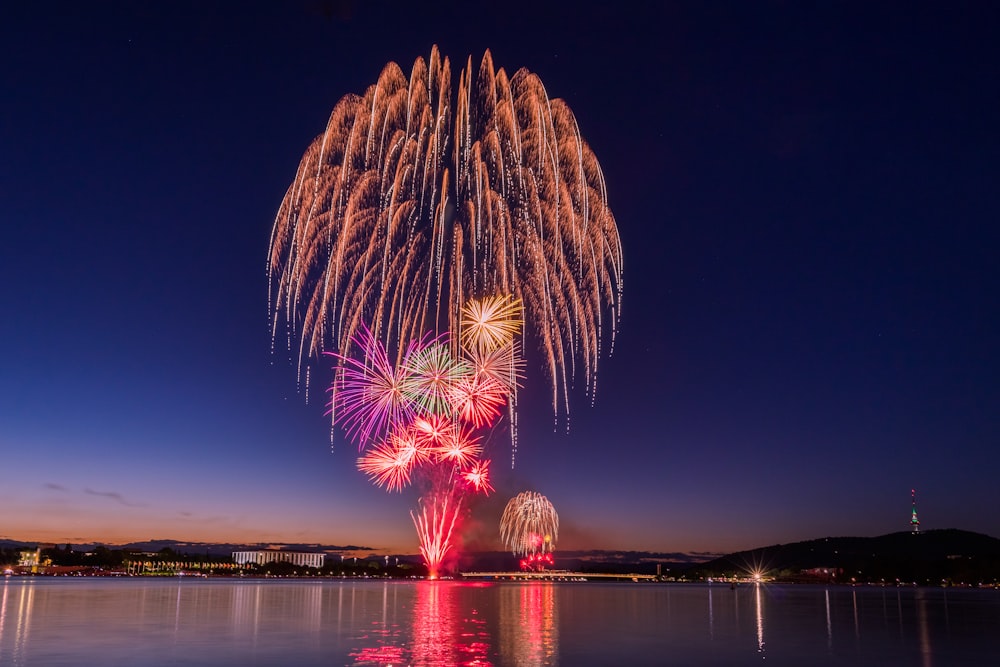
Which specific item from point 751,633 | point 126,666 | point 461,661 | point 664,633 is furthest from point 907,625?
point 126,666

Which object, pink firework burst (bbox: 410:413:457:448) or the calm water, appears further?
pink firework burst (bbox: 410:413:457:448)

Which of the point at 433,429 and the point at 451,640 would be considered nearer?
the point at 451,640

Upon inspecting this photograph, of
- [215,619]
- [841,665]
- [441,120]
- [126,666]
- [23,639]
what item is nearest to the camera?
[126,666]

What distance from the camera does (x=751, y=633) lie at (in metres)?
34.3

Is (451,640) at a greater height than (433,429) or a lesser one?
lesser

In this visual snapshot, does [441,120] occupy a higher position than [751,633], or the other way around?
[441,120]

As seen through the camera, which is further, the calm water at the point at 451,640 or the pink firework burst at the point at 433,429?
the pink firework burst at the point at 433,429

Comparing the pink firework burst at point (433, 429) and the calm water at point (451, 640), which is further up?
the pink firework burst at point (433, 429)

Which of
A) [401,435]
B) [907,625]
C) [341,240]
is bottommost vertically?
[907,625]

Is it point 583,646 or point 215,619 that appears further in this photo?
point 215,619

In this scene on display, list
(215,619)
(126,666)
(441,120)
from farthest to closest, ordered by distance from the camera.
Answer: (215,619) → (441,120) → (126,666)

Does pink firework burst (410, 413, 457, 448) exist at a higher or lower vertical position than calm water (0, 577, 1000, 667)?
higher

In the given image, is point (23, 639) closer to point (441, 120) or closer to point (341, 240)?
point (341, 240)

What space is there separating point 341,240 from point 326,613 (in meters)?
20.2
